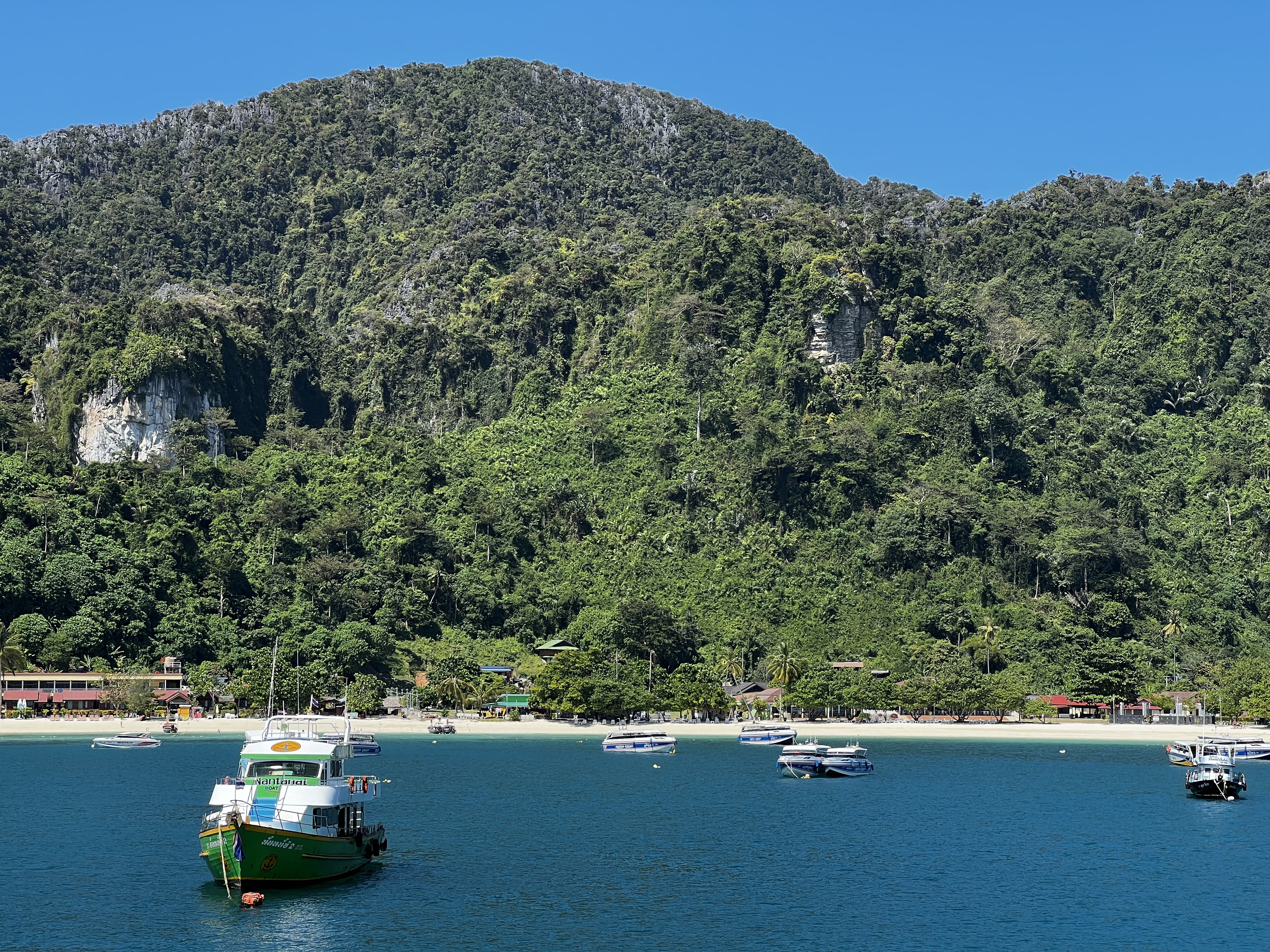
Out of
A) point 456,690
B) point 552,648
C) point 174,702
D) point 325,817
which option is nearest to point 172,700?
point 174,702

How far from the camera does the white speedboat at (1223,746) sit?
127 metres

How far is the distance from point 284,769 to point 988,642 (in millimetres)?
135918

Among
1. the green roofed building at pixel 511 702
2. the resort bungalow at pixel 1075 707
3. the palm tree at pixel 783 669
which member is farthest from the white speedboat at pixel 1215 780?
the green roofed building at pixel 511 702

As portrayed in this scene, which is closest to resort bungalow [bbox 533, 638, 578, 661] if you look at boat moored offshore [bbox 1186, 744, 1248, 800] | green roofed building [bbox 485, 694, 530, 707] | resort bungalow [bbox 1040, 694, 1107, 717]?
green roofed building [bbox 485, 694, 530, 707]

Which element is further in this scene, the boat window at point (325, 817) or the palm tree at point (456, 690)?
the palm tree at point (456, 690)

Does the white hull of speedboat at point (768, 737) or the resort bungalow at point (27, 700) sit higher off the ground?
the resort bungalow at point (27, 700)

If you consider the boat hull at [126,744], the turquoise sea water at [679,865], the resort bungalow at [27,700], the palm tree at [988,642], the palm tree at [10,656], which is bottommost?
the boat hull at [126,744]

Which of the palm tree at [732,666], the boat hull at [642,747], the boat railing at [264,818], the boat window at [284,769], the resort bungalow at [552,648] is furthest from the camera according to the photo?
the resort bungalow at [552,648]

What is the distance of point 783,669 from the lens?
18400 cm

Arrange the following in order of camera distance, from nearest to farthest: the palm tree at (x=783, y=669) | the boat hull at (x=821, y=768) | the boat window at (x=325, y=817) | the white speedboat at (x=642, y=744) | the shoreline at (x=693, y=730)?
the boat window at (x=325, y=817)
the boat hull at (x=821, y=768)
the white speedboat at (x=642, y=744)
the shoreline at (x=693, y=730)
the palm tree at (x=783, y=669)

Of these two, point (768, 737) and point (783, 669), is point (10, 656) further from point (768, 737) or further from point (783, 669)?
point (783, 669)

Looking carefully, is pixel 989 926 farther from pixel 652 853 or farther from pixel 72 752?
pixel 72 752

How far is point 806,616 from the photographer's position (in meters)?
195

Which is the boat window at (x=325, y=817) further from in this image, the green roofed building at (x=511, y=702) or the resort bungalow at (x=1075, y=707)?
the resort bungalow at (x=1075, y=707)
